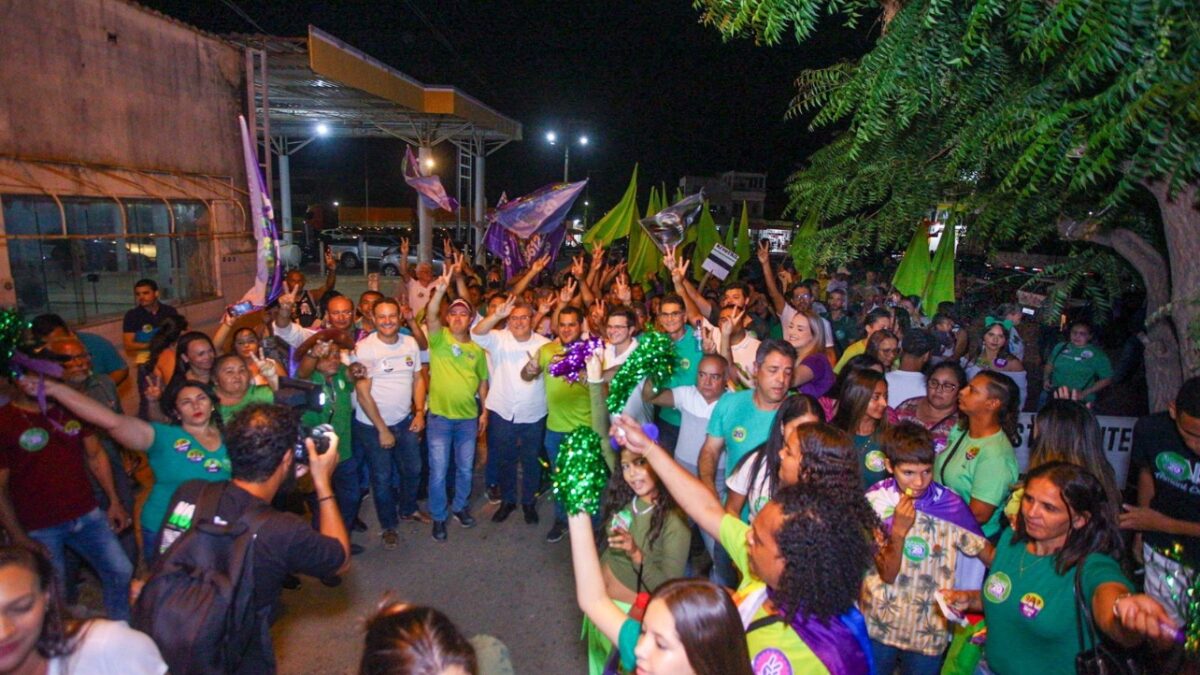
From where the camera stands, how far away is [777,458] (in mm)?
3418

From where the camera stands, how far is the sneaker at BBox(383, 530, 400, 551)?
5707mm

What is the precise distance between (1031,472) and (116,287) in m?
11.4

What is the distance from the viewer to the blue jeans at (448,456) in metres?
5.87

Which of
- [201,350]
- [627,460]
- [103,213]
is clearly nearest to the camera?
[627,460]

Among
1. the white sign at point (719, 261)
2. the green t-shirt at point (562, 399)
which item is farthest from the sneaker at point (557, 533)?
the white sign at point (719, 261)

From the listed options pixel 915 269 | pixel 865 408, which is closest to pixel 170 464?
pixel 865 408

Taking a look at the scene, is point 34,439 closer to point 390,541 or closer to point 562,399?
point 390,541

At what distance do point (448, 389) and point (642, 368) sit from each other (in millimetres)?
2465

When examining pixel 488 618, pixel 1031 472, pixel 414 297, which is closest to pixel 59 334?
pixel 488 618

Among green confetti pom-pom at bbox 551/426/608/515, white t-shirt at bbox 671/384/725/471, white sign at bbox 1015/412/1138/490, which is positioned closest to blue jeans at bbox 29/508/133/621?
green confetti pom-pom at bbox 551/426/608/515

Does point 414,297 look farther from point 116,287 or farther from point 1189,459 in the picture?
point 1189,459

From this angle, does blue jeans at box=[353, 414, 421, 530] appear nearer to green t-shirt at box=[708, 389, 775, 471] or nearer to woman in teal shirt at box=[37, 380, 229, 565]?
woman in teal shirt at box=[37, 380, 229, 565]

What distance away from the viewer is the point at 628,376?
384cm

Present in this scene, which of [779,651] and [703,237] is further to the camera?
[703,237]
